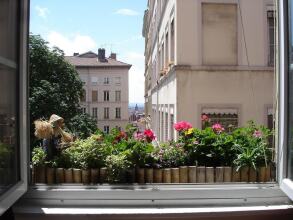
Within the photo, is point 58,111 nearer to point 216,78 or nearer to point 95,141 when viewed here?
point 216,78

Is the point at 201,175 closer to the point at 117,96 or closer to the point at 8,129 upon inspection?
the point at 8,129

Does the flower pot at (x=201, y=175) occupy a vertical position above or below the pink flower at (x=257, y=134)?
below

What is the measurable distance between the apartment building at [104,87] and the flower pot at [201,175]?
5444cm

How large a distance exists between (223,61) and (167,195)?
365 inches

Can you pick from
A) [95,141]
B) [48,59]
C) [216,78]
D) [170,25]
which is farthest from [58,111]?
[95,141]

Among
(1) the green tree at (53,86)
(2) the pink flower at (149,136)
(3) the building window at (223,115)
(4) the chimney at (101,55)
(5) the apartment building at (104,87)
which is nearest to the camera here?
(2) the pink flower at (149,136)

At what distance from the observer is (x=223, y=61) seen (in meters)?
11.9

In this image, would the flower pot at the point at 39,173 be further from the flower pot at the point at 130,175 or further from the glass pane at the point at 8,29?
the glass pane at the point at 8,29

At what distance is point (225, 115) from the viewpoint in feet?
40.1

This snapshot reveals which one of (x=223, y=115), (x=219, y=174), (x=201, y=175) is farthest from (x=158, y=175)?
(x=223, y=115)

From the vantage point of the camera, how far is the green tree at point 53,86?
27156mm

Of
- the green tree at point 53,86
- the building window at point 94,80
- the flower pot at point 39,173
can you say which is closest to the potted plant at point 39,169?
the flower pot at point 39,173

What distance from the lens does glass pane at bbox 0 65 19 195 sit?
2.60 meters

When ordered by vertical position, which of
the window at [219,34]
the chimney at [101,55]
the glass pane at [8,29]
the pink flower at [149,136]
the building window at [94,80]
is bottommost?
the pink flower at [149,136]
